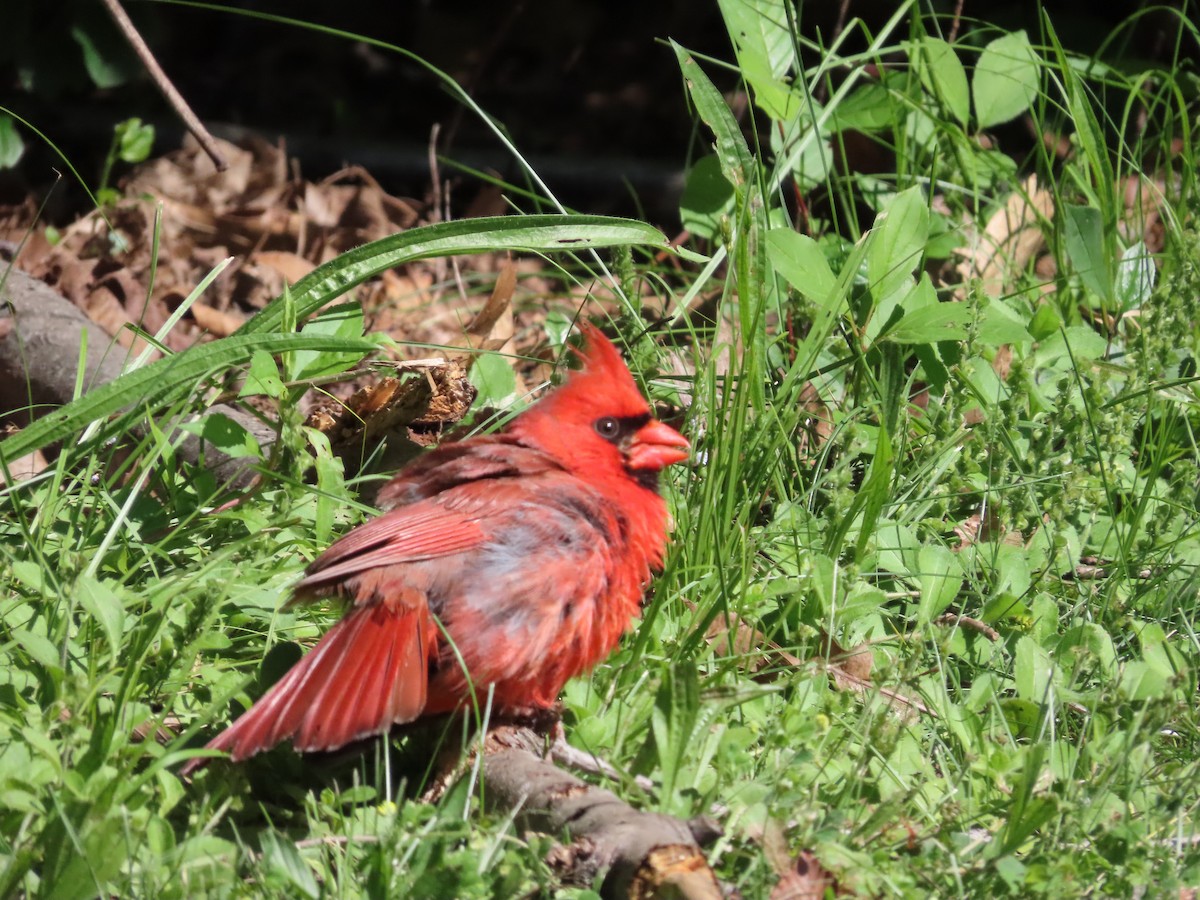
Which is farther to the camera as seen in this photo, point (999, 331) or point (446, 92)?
point (446, 92)

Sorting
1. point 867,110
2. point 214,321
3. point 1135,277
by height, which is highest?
point 867,110

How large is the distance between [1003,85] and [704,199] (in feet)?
2.70

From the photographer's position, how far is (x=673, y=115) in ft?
18.0

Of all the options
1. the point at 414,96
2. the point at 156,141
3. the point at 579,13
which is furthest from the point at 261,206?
the point at 579,13

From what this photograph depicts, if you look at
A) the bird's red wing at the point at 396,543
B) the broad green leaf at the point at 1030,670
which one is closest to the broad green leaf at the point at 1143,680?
the broad green leaf at the point at 1030,670

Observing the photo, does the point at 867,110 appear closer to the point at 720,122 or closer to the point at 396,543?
the point at 720,122

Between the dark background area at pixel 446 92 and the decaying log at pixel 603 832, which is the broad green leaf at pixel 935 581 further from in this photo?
the dark background area at pixel 446 92

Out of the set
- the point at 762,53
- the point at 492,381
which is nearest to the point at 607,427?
the point at 492,381

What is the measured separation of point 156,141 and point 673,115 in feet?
6.49

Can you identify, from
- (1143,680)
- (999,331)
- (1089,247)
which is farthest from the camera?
(1089,247)

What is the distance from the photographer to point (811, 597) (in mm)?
2512

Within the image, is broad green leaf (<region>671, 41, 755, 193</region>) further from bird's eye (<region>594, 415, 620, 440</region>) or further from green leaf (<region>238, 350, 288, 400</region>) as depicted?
green leaf (<region>238, 350, 288, 400</region>)

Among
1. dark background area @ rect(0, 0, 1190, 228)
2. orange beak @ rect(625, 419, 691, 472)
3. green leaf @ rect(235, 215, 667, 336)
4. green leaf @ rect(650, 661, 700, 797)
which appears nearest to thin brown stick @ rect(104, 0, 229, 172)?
green leaf @ rect(235, 215, 667, 336)

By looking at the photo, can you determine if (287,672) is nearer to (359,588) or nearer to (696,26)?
(359,588)
